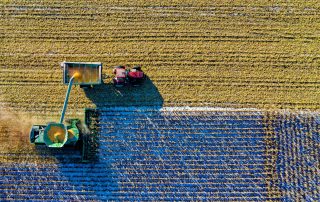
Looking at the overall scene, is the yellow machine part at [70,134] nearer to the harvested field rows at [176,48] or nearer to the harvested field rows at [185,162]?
the harvested field rows at [185,162]

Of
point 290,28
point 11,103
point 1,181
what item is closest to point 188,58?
point 290,28

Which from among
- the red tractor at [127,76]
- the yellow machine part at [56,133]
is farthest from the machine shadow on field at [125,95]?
the yellow machine part at [56,133]

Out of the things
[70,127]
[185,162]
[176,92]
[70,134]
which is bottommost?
[185,162]

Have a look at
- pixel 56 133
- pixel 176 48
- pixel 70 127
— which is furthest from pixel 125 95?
pixel 56 133

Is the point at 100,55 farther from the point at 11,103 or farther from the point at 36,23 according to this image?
the point at 11,103

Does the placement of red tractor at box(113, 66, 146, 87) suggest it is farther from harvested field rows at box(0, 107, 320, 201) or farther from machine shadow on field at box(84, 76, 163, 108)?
harvested field rows at box(0, 107, 320, 201)

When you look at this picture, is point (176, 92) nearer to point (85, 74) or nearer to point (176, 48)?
point (176, 48)

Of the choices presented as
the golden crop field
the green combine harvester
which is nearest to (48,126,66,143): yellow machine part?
the green combine harvester
